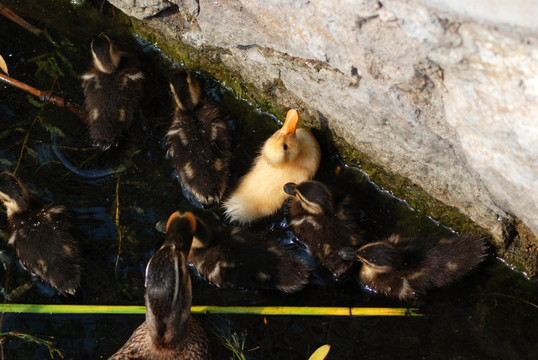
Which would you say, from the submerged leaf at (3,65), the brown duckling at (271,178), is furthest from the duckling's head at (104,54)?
the brown duckling at (271,178)

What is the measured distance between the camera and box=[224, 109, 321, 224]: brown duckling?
3.01 m

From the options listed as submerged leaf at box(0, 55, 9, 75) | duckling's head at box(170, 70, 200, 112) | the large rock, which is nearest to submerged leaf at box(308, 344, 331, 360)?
the large rock

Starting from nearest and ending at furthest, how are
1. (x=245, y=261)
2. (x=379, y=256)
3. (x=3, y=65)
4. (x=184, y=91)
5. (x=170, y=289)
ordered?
1. (x=170, y=289)
2. (x=379, y=256)
3. (x=245, y=261)
4. (x=184, y=91)
5. (x=3, y=65)

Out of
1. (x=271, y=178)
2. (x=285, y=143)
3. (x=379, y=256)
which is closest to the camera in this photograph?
(x=379, y=256)

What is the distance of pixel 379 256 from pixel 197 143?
102 cm

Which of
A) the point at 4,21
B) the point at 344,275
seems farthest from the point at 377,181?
the point at 4,21

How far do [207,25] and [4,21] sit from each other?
1.32 meters

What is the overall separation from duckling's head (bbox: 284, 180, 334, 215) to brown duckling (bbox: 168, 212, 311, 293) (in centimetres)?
23

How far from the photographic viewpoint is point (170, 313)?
8.05 ft

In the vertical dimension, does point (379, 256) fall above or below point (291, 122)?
below

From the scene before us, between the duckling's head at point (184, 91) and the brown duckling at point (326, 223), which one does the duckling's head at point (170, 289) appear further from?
the duckling's head at point (184, 91)

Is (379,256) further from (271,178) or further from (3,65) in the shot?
(3,65)

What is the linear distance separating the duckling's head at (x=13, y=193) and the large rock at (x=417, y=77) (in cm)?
110

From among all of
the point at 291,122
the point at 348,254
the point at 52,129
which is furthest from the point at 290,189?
the point at 52,129
